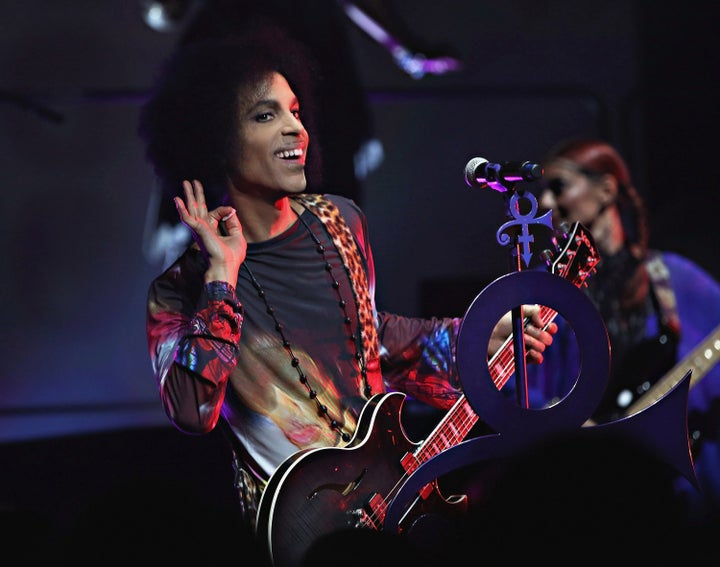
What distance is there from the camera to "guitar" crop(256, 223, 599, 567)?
258 centimetres

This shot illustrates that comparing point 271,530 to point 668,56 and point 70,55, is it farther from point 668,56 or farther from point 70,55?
point 668,56

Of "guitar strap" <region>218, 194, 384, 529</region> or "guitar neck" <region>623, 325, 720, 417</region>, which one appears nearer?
"guitar strap" <region>218, 194, 384, 529</region>

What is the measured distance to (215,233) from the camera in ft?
8.86

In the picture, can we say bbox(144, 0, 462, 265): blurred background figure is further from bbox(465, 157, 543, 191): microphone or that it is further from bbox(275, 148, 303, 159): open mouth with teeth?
bbox(465, 157, 543, 191): microphone

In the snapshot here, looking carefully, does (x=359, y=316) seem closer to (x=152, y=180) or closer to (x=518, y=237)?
(x=518, y=237)

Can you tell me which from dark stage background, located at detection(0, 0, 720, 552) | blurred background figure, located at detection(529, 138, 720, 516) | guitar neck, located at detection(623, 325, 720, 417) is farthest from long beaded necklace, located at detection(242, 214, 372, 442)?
guitar neck, located at detection(623, 325, 720, 417)

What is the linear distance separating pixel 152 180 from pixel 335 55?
1107 mm

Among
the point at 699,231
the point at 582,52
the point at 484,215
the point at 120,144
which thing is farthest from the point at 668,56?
the point at 120,144

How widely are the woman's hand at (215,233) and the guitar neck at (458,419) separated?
658mm

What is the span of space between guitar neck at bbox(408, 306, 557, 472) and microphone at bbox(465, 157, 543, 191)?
39 cm

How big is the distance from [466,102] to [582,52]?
2.71ft

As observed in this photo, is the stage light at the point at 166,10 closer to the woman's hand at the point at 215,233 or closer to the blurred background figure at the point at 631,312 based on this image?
the blurred background figure at the point at 631,312

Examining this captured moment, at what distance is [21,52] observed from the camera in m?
Answer: 5.20

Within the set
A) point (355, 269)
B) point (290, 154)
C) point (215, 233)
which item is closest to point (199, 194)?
point (215, 233)
